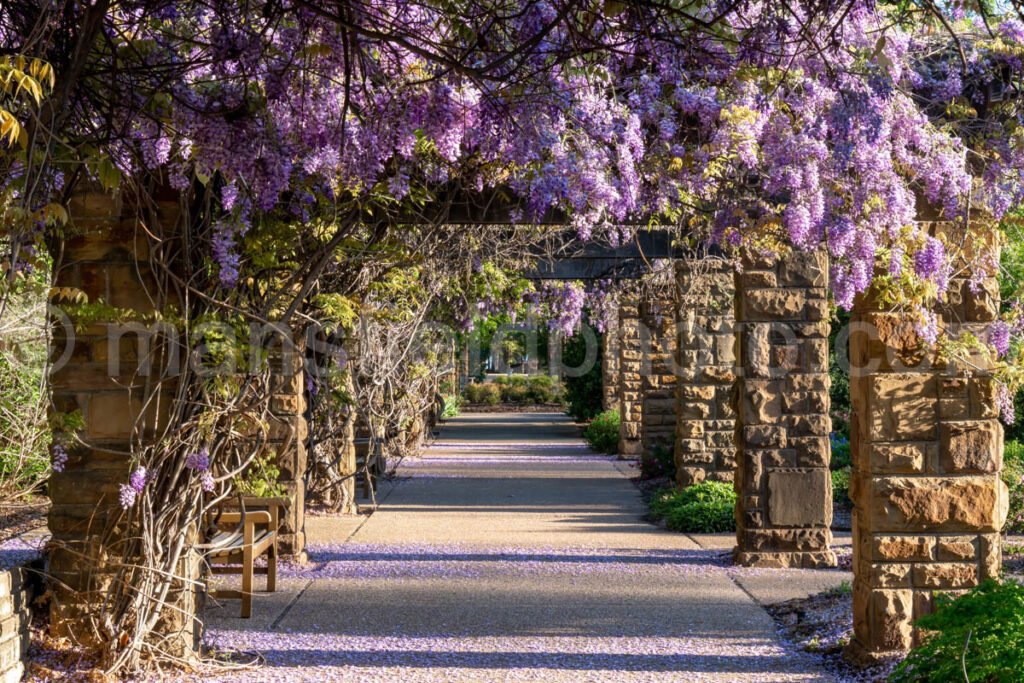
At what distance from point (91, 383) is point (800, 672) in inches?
139

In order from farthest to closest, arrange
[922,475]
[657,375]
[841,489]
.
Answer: [657,375] < [841,489] < [922,475]

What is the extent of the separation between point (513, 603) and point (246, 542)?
1.61m

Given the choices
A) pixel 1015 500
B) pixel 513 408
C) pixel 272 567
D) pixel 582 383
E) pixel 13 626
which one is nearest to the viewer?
pixel 13 626

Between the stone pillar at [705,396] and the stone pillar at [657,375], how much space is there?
7.90 feet

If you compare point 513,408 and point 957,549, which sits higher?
point 957,549

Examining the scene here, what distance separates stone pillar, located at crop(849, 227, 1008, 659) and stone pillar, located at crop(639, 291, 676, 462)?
8.54 metres

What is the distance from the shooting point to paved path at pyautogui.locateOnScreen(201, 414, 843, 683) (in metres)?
5.34

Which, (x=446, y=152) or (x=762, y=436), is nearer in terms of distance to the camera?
(x=446, y=152)

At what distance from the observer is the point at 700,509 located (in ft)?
33.6

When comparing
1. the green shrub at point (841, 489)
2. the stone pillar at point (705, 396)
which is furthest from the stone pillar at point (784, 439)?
the green shrub at point (841, 489)

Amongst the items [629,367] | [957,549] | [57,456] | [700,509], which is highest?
[629,367]

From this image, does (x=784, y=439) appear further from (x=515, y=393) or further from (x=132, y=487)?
(x=515, y=393)

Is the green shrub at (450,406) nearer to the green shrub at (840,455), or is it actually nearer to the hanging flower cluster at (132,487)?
the green shrub at (840,455)

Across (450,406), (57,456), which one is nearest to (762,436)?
(57,456)
